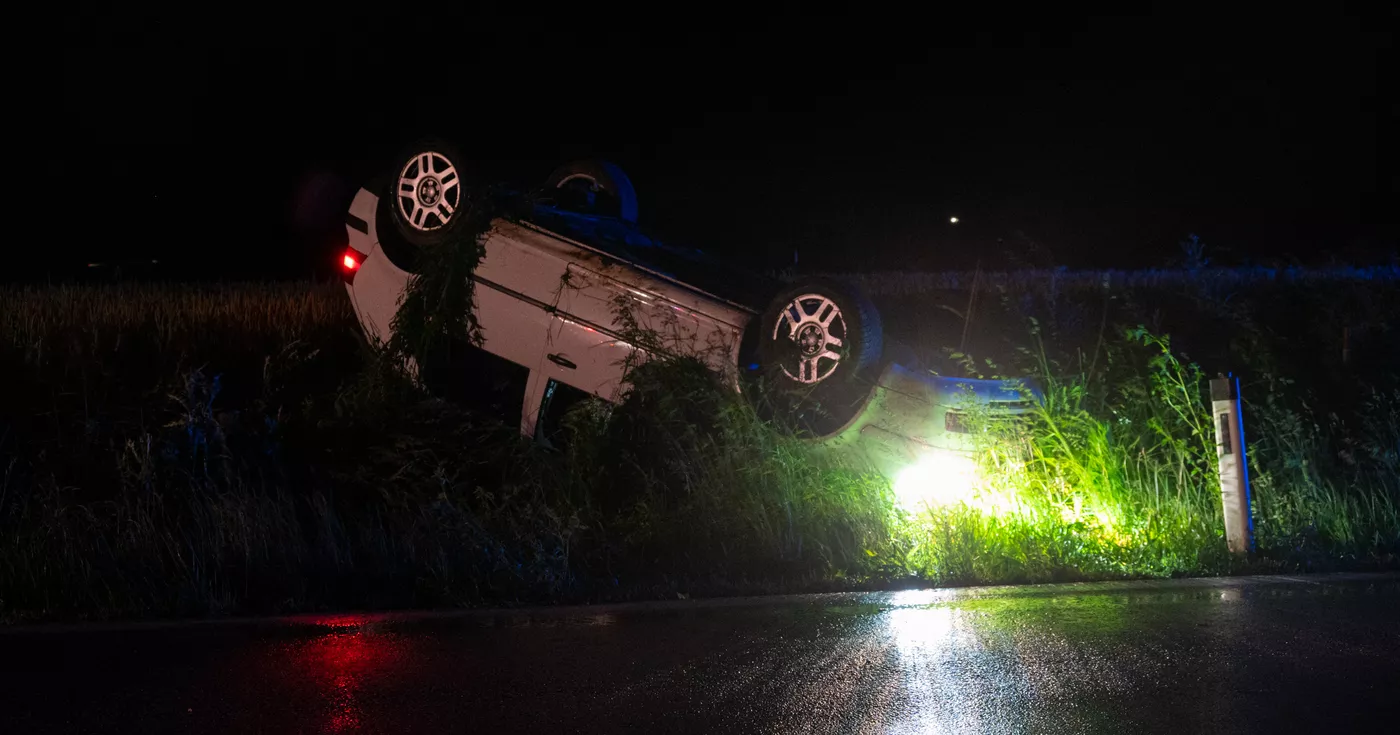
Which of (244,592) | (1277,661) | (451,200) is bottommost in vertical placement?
(1277,661)

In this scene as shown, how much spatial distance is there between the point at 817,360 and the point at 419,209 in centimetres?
315

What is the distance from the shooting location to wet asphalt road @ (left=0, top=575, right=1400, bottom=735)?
446 cm

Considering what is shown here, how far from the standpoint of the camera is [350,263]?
941 centimetres

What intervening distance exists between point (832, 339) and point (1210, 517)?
246cm

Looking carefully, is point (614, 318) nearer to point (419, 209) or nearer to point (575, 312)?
point (575, 312)

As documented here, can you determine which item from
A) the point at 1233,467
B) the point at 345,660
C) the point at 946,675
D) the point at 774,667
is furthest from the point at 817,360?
the point at 345,660

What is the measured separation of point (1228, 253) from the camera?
50.6 feet

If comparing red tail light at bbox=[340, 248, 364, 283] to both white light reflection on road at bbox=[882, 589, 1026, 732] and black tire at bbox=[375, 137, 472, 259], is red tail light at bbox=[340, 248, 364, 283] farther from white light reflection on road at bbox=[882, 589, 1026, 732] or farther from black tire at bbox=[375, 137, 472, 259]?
white light reflection on road at bbox=[882, 589, 1026, 732]

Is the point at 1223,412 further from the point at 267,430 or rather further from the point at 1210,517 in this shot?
the point at 267,430

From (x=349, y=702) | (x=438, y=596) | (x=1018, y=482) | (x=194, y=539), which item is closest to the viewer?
(x=349, y=702)

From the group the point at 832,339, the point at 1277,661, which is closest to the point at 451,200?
the point at 832,339

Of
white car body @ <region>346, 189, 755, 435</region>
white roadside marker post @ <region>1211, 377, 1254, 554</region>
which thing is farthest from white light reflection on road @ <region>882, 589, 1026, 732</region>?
white car body @ <region>346, 189, 755, 435</region>

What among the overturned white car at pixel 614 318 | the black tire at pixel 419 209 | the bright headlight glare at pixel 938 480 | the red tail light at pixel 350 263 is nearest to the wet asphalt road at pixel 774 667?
the bright headlight glare at pixel 938 480

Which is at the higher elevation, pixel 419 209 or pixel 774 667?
pixel 419 209
